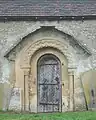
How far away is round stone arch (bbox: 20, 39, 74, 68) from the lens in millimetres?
18094

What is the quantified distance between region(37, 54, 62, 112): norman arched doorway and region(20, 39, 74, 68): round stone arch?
19.0 inches

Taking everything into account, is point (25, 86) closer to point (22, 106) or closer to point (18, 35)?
point (22, 106)

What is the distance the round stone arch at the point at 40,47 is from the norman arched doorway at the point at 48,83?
0.48 m

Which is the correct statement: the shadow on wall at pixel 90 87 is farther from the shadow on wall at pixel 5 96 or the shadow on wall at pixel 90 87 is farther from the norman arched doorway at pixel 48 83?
the shadow on wall at pixel 5 96

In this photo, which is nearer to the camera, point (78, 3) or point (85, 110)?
point (85, 110)

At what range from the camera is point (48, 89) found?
18453mm

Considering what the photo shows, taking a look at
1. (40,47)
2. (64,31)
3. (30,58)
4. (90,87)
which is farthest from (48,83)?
(64,31)

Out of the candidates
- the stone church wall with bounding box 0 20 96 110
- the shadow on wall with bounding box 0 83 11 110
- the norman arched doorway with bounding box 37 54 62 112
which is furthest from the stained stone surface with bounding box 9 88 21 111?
the norman arched doorway with bounding box 37 54 62 112

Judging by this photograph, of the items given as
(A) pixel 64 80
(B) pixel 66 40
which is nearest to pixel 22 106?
(A) pixel 64 80

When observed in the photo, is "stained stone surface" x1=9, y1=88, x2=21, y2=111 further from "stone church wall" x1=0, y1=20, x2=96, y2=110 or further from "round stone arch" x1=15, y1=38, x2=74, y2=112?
"stone church wall" x1=0, y1=20, x2=96, y2=110

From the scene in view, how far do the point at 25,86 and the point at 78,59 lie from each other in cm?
237

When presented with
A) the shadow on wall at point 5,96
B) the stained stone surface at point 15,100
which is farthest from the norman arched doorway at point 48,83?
the shadow on wall at point 5,96

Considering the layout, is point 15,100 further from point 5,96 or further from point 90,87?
point 90,87

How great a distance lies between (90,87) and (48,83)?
177 centimetres
